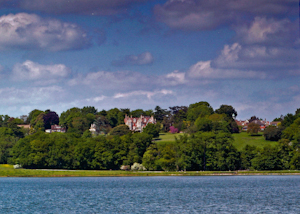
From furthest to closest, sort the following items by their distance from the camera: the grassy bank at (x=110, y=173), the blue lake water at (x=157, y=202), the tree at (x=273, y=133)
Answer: the tree at (x=273, y=133) → the grassy bank at (x=110, y=173) → the blue lake water at (x=157, y=202)

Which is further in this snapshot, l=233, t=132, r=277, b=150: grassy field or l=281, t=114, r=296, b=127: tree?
l=281, t=114, r=296, b=127: tree

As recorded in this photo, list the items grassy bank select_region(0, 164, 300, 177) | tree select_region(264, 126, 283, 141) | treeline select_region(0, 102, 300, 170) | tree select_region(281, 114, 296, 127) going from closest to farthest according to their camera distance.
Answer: grassy bank select_region(0, 164, 300, 177)
treeline select_region(0, 102, 300, 170)
tree select_region(264, 126, 283, 141)
tree select_region(281, 114, 296, 127)

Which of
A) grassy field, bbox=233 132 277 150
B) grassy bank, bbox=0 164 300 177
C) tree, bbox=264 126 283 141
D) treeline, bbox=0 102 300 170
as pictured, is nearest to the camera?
grassy bank, bbox=0 164 300 177

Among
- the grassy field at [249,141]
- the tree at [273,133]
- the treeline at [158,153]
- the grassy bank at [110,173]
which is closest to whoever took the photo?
the grassy bank at [110,173]

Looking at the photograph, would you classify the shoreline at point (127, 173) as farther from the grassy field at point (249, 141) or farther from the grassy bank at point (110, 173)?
the grassy field at point (249, 141)

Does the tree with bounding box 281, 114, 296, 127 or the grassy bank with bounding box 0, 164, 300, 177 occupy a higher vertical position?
the tree with bounding box 281, 114, 296, 127

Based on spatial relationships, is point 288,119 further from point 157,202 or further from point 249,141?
point 157,202

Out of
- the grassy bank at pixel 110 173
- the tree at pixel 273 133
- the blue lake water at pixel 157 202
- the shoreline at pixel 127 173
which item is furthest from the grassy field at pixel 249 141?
the blue lake water at pixel 157 202

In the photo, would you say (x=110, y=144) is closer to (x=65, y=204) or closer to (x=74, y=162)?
(x=74, y=162)

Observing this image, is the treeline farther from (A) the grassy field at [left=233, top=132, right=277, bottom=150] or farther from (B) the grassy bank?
(A) the grassy field at [left=233, top=132, right=277, bottom=150]

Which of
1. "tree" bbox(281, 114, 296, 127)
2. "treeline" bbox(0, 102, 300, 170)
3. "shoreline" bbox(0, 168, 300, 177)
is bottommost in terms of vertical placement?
"shoreline" bbox(0, 168, 300, 177)

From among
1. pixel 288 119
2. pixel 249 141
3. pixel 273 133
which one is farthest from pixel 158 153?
pixel 288 119

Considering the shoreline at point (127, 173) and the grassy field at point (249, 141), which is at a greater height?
the grassy field at point (249, 141)

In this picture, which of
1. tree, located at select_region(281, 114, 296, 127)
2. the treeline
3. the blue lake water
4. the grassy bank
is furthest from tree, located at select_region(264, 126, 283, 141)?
the blue lake water
